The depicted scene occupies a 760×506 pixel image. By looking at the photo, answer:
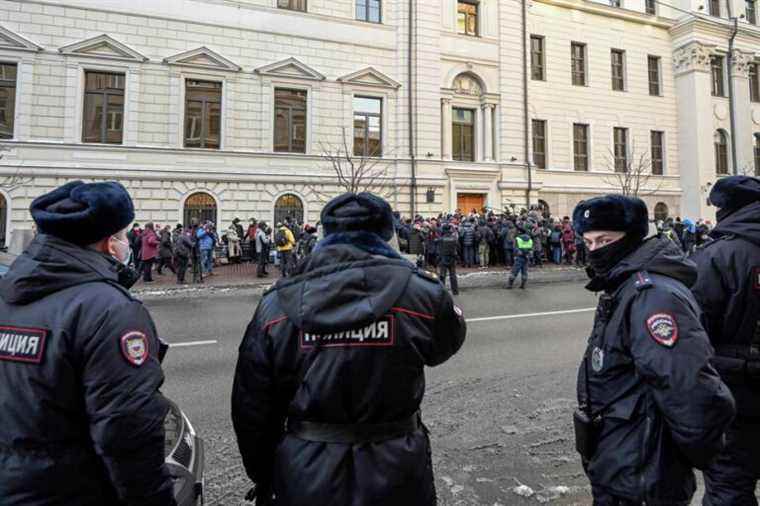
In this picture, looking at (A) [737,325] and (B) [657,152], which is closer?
(A) [737,325]

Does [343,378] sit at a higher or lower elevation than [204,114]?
lower

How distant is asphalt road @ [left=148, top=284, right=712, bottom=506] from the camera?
3758mm

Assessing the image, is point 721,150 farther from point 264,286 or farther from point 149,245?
point 149,245

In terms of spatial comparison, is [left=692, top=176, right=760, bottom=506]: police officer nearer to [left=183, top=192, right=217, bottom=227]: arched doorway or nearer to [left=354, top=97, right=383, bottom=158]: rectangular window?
[left=183, top=192, right=217, bottom=227]: arched doorway

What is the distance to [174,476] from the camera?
2480 mm

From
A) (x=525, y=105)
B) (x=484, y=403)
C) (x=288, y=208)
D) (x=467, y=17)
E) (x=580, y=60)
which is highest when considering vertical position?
(x=467, y=17)

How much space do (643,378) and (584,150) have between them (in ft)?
103

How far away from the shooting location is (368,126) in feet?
81.3

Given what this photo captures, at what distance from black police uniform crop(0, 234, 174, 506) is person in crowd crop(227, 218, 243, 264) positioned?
18990 millimetres

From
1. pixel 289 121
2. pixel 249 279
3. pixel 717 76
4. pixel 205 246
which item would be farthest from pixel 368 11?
pixel 717 76

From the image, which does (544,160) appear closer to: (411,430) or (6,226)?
(6,226)

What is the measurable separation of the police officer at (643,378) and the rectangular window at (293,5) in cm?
2429

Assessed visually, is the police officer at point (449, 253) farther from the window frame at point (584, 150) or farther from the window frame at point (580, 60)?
the window frame at point (580, 60)

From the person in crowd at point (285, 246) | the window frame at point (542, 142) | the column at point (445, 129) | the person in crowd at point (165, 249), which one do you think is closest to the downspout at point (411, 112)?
the column at point (445, 129)
